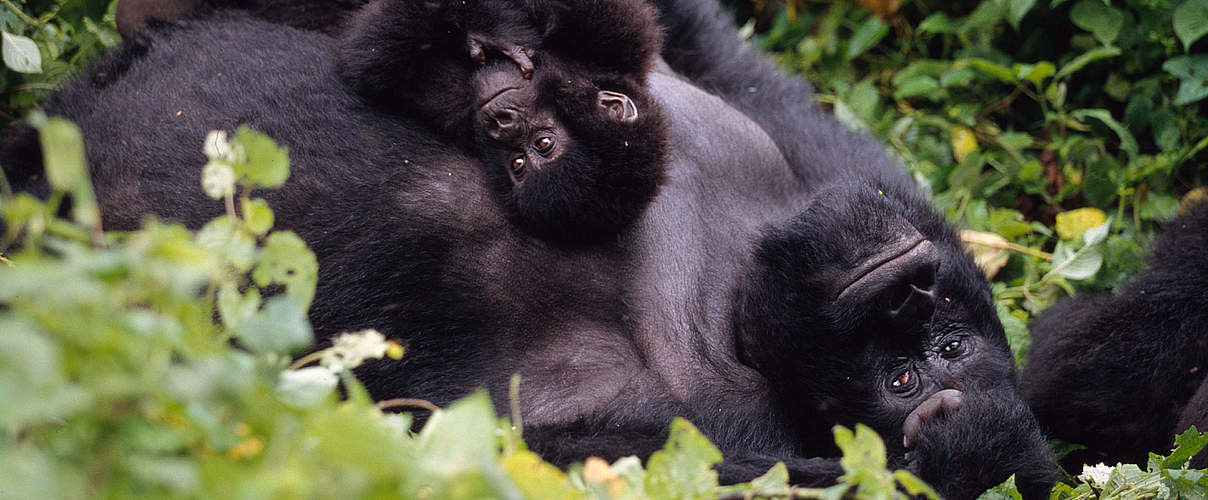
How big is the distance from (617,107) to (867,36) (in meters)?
2.38

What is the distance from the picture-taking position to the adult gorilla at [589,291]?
Answer: 7.16 ft

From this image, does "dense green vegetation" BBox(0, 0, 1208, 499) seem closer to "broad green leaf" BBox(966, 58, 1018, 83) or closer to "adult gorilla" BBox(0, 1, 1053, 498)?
"adult gorilla" BBox(0, 1, 1053, 498)

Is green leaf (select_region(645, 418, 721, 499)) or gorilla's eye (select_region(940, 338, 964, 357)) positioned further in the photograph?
gorilla's eye (select_region(940, 338, 964, 357))

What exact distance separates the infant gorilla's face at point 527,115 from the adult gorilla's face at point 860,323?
18.6 inches

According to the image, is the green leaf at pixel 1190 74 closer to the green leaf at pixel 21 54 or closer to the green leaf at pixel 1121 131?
the green leaf at pixel 1121 131

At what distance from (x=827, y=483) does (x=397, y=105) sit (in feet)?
3.99

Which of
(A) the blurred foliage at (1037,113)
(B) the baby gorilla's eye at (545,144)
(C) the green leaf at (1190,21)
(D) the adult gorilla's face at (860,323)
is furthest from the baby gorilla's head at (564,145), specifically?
(C) the green leaf at (1190,21)

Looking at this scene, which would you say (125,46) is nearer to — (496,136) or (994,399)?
(496,136)

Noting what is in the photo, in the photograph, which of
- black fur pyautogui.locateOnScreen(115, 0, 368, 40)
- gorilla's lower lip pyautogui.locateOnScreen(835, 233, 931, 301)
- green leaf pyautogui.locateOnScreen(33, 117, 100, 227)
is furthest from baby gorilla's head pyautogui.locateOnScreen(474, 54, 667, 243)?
green leaf pyautogui.locateOnScreen(33, 117, 100, 227)

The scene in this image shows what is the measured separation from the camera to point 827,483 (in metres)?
1.85

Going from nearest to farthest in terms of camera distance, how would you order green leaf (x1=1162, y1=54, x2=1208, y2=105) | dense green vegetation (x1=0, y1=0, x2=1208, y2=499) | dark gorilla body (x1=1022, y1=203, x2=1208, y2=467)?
dense green vegetation (x1=0, y1=0, x2=1208, y2=499) → dark gorilla body (x1=1022, y1=203, x2=1208, y2=467) → green leaf (x1=1162, y1=54, x2=1208, y2=105)

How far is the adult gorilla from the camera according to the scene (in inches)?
85.9

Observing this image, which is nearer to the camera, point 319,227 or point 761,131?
point 319,227

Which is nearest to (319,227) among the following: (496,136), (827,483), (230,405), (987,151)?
(496,136)
